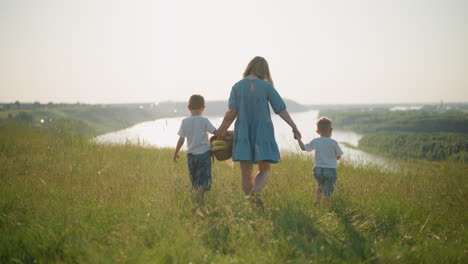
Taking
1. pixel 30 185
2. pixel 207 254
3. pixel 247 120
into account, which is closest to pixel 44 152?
pixel 30 185

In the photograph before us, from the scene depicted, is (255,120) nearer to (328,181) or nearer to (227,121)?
(227,121)

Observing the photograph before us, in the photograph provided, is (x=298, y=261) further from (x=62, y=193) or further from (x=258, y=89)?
(x=62, y=193)

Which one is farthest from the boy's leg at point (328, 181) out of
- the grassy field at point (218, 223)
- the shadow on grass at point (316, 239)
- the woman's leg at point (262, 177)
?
the woman's leg at point (262, 177)

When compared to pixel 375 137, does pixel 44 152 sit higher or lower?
higher

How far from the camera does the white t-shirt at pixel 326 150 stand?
4.07 m

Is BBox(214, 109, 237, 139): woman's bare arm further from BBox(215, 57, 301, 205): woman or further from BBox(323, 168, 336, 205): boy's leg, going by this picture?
BBox(323, 168, 336, 205): boy's leg

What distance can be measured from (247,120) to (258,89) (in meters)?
0.45

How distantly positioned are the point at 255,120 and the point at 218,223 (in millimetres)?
1515

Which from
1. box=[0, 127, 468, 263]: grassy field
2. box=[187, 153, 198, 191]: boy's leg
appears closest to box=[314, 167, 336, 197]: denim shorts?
box=[0, 127, 468, 263]: grassy field

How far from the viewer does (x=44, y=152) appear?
7.60 meters

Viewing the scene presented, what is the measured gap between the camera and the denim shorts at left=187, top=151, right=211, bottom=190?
4105mm

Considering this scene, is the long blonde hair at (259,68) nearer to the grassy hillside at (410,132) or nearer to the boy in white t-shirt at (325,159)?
the boy in white t-shirt at (325,159)

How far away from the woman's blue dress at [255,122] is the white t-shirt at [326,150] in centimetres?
62

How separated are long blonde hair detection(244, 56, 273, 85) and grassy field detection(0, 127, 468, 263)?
5.54 feet
